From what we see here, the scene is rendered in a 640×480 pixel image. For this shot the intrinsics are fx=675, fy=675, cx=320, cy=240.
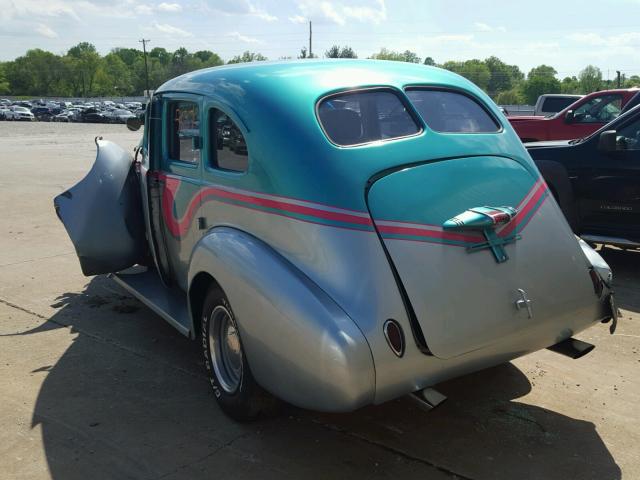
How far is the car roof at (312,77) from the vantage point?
380 cm

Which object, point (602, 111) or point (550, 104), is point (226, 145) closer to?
point (602, 111)

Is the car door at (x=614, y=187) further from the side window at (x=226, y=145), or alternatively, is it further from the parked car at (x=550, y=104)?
the parked car at (x=550, y=104)

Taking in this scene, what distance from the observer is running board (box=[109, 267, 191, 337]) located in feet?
14.8

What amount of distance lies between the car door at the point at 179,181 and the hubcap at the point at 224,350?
0.69 metres

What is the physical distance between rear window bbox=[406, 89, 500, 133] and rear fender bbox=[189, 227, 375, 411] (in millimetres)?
1271

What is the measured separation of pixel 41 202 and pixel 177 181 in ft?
26.7

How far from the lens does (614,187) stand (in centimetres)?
689

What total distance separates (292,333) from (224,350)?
1012 millimetres

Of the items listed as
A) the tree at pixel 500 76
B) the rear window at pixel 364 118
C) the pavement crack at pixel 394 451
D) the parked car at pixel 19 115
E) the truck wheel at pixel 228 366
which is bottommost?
the parked car at pixel 19 115

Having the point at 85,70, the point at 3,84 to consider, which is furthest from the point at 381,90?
the point at 3,84

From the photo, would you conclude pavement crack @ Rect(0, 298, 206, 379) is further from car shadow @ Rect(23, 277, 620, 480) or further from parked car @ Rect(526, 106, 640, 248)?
parked car @ Rect(526, 106, 640, 248)

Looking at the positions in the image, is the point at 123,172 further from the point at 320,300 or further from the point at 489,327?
the point at 489,327

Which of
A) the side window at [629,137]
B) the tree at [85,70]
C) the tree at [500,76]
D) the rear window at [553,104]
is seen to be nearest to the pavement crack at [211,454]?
the side window at [629,137]

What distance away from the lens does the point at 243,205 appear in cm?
380
